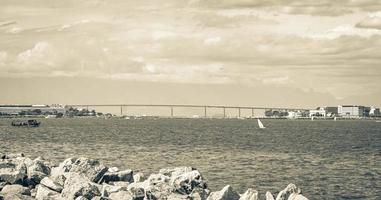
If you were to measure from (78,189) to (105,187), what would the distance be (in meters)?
3.56

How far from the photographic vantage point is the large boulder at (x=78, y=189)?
1259 inches

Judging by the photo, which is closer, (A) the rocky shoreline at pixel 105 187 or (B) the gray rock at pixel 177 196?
(A) the rocky shoreline at pixel 105 187

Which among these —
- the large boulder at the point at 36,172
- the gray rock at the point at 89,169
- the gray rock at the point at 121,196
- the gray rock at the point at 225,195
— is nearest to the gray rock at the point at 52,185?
the gray rock at the point at 89,169

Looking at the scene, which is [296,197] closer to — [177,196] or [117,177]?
[177,196]

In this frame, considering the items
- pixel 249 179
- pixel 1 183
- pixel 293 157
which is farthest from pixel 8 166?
pixel 293 157

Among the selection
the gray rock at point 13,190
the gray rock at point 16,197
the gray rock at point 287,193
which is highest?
the gray rock at point 13,190

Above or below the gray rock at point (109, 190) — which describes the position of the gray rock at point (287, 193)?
below

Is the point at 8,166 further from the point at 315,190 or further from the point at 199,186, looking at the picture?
the point at 315,190

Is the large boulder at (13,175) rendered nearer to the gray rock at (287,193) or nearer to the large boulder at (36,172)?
the large boulder at (36,172)

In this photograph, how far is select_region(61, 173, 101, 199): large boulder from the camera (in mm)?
31984

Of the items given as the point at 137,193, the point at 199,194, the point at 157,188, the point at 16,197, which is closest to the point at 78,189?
the point at 137,193

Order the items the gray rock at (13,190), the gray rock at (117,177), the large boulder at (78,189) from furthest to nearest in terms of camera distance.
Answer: the gray rock at (117,177)
the gray rock at (13,190)
the large boulder at (78,189)

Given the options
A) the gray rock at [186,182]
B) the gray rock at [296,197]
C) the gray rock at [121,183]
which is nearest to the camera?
the gray rock at [296,197]

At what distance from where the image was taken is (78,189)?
31984mm
